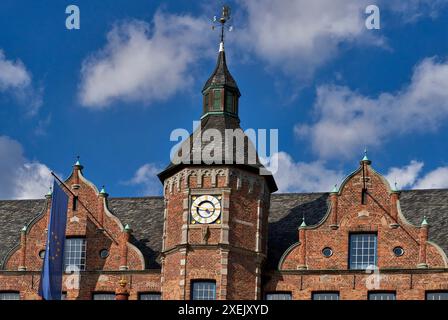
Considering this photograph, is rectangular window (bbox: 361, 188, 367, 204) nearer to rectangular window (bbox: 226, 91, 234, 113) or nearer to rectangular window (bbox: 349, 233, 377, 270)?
rectangular window (bbox: 349, 233, 377, 270)

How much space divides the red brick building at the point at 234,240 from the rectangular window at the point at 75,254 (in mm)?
53

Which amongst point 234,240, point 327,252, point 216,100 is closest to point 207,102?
point 216,100

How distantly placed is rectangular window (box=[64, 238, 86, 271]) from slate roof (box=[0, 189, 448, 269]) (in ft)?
8.42

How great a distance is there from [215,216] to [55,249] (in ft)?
25.5

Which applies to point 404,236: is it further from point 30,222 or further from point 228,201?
point 30,222

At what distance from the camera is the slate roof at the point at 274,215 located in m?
58.7

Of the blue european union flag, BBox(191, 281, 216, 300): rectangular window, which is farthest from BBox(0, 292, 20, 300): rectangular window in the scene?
BBox(191, 281, 216, 300): rectangular window

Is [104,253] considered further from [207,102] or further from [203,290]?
[207,102]

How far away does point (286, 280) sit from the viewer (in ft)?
186

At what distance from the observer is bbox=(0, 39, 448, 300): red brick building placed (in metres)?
55.3

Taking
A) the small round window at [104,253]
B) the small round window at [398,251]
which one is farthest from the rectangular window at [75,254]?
the small round window at [398,251]

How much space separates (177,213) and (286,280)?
5979 mm
